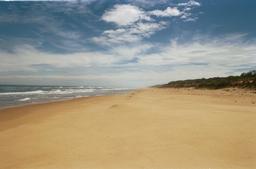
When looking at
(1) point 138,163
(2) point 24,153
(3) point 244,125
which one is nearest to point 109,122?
(2) point 24,153

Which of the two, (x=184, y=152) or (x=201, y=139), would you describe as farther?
(x=201, y=139)

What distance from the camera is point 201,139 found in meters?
5.21

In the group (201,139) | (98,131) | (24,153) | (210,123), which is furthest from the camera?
(210,123)

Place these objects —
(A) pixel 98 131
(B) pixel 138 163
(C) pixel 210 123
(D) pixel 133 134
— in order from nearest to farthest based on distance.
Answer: (B) pixel 138 163 → (D) pixel 133 134 → (A) pixel 98 131 → (C) pixel 210 123

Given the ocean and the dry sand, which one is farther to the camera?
Answer: the ocean

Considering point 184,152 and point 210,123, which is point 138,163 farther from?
point 210,123

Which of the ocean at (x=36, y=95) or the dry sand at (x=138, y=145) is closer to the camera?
the dry sand at (x=138, y=145)

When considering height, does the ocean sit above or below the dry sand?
above

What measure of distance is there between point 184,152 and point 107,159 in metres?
1.54

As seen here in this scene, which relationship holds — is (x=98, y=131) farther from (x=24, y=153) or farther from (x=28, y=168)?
(x=28, y=168)

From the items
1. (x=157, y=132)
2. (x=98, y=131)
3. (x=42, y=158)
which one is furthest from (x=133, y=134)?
(x=42, y=158)

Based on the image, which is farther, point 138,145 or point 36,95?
point 36,95

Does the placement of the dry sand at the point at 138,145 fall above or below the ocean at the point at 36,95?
below

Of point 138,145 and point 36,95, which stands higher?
point 36,95
